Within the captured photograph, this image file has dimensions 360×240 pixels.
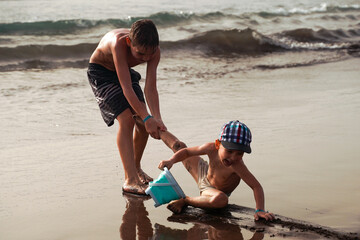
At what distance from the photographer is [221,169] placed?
394 cm

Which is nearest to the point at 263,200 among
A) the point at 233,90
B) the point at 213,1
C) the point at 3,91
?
the point at 233,90

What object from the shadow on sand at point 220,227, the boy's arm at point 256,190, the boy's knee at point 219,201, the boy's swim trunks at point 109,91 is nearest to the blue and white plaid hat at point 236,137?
the boy's arm at point 256,190

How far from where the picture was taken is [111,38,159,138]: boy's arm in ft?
13.8

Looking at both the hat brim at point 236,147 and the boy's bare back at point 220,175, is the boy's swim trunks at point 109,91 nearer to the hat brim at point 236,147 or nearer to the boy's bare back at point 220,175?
the boy's bare back at point 220,175

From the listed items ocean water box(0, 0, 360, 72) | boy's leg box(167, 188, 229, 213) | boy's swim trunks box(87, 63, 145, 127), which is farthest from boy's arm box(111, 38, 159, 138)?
ocean water box(0, 0, 360, 72)

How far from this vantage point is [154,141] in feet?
18.0

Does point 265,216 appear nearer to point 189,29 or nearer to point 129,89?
point 129,89

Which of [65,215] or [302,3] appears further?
[302,3]

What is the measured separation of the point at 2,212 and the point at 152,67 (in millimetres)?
1550

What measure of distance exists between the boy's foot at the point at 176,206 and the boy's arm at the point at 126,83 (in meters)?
0.61

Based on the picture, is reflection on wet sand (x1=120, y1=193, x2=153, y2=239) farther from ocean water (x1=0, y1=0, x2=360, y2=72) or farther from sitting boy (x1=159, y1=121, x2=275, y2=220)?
ocean water (x1=0, y1=0, x2=360, y2=72)

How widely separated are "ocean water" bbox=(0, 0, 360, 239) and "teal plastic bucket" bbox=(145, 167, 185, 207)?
104 mm

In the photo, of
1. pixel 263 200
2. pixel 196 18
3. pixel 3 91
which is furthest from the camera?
pixel 196 18

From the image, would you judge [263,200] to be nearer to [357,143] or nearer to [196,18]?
[357,143]
